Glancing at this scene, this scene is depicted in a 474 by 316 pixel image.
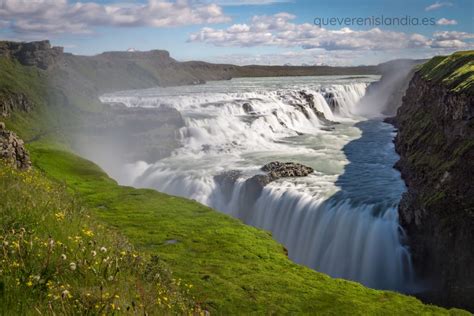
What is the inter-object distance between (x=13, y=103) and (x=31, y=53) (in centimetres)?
4110

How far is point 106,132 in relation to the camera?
237 ft

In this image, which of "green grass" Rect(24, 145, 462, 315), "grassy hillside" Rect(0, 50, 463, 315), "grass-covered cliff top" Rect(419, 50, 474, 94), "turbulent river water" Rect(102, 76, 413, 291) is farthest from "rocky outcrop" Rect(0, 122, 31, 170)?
"grass-covered cliff top" Rect(419, 50, 474, 94)

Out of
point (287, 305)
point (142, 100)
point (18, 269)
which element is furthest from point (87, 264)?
point (142, 100)

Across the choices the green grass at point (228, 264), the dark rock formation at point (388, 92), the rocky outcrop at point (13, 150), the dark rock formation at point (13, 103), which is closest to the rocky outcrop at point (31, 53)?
the dark rock formation at point (13, 103)

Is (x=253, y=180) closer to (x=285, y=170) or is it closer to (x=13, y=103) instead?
(x=285, y=170)

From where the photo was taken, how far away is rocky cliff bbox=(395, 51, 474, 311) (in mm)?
→ 25000

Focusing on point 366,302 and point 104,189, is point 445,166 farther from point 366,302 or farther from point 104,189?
point 104,189

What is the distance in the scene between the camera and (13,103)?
91.2 meters

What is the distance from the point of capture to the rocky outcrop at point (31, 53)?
410 ft

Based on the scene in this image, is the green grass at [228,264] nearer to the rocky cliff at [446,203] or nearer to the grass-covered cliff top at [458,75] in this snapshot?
the rocky cliff at [446,203]

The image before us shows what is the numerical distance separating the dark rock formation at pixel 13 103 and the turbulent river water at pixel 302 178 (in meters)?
21.9

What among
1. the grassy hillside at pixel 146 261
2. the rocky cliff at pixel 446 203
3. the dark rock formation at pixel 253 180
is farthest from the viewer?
the dark rock formation at pixel 253 180

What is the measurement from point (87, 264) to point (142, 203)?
72.7 ft

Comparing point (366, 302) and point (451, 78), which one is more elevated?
point (451, 78)
